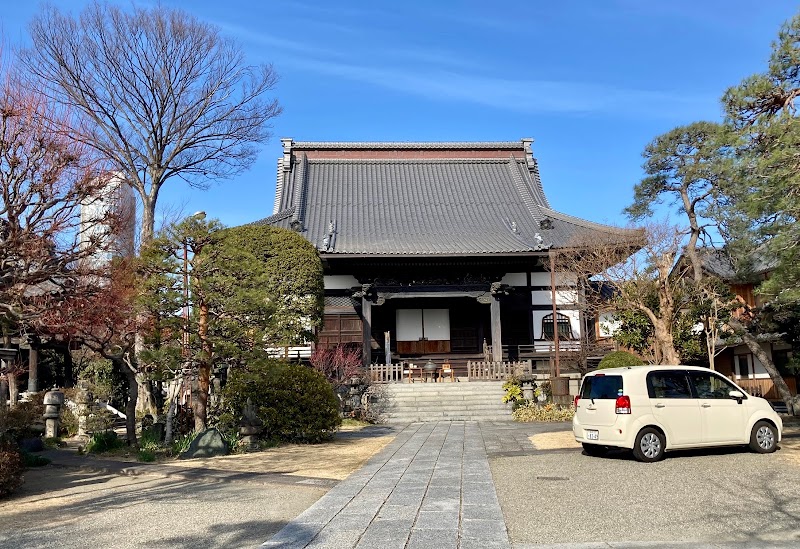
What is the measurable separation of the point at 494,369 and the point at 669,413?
11.4 meters

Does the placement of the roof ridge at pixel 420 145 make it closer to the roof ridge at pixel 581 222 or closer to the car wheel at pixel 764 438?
the roof ridge at pixel 581 222

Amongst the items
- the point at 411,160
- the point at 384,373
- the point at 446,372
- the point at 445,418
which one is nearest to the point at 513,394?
the point at 445,418

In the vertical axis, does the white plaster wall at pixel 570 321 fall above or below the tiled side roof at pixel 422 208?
below

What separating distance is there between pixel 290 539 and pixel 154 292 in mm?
6571

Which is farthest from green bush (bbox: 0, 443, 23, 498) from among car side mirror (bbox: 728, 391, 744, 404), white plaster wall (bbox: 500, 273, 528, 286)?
white plaster wall (bbox: 500, 273, 528, 286)

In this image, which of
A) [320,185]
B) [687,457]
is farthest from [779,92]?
[320,185]

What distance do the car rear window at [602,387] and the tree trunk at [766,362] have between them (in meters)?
9.06

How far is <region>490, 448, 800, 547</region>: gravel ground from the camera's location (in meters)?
5.42

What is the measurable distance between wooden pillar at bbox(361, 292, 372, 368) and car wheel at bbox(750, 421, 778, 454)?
1316 centimetres

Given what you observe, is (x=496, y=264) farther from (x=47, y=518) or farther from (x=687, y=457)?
(x=47, y=518)

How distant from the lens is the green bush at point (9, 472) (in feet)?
24.5

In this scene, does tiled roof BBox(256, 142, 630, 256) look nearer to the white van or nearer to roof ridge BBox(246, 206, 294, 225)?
roof ridge BBox(246, 206, 294, 225)

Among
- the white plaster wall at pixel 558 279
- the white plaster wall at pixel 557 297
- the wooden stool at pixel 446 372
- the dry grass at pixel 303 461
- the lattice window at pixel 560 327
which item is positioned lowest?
the dry grass at pixel 303 461

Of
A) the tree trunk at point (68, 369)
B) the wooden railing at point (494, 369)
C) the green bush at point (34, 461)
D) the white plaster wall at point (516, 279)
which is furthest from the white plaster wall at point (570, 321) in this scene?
the tree trunk at point (68, 369)
